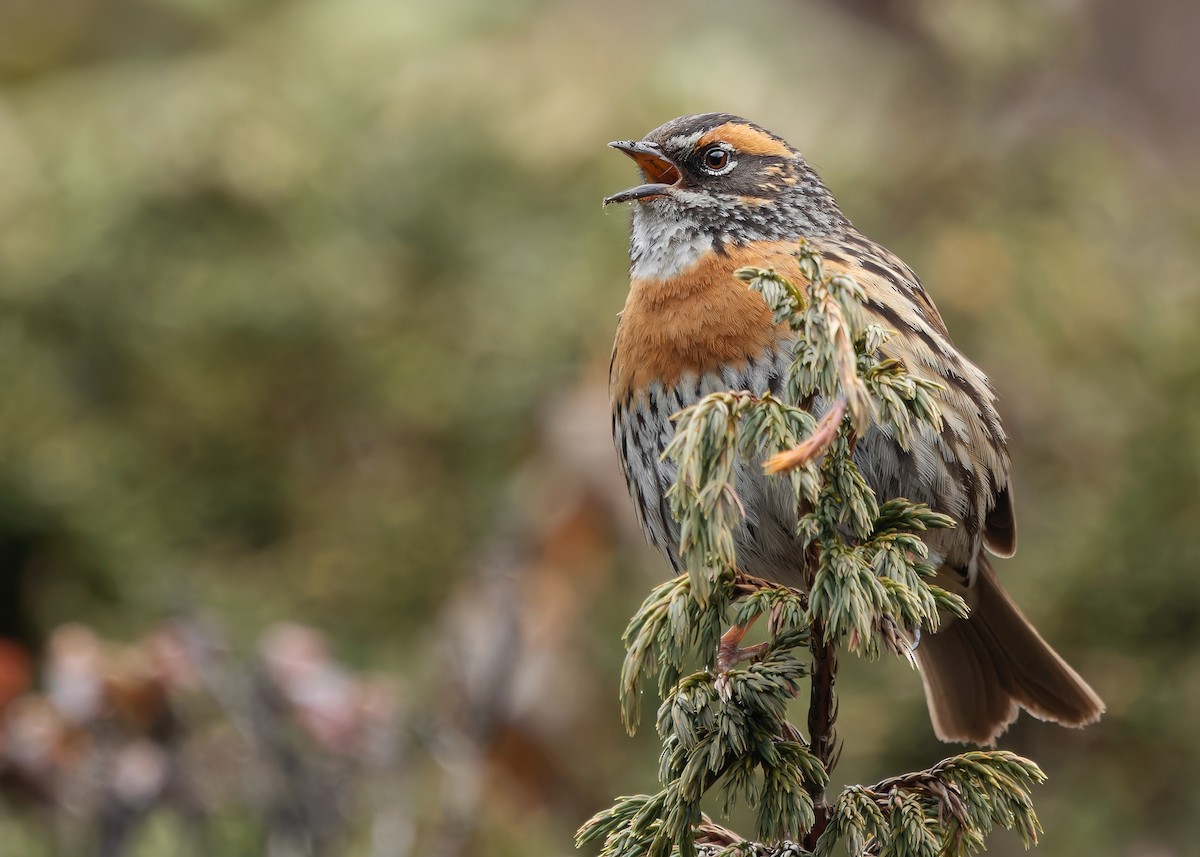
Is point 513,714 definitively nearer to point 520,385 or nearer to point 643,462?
point 520,385

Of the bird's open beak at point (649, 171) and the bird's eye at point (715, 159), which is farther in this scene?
the bird's eye at point (715, 159)

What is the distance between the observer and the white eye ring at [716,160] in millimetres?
3129

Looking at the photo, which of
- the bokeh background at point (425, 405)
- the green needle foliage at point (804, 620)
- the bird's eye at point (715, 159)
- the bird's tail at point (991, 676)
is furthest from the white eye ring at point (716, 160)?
the bokeh background at point (425, 405)

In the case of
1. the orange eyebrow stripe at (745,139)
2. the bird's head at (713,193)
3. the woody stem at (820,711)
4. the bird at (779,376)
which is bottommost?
the woody stem at (820,711)

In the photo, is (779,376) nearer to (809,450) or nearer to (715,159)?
(715,159)

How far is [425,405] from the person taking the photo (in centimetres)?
590

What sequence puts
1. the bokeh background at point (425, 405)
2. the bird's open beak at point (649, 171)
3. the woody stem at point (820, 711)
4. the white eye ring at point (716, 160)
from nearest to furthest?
1. the woody stem at point (820, 711)
2. the bird's open beak at point (649, 171)
3. the white eye ring at point (716, 160)
4. the bokeh background at point (425, 405)

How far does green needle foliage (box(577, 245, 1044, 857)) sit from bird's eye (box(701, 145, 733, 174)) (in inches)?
54.2

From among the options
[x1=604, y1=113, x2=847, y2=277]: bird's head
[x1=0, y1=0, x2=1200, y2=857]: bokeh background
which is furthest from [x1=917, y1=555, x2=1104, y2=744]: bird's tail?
[x1=0, y1=0, x2=1200, y2=857]: bokeh background

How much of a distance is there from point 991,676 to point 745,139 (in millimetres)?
1285

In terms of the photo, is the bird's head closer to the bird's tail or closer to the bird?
the bird

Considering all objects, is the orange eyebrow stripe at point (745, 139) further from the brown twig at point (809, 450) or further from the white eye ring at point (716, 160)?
the brown twig at point (809, 450)

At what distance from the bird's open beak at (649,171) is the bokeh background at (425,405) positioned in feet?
4.70

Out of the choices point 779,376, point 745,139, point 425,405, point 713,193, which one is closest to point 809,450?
point 779,376
